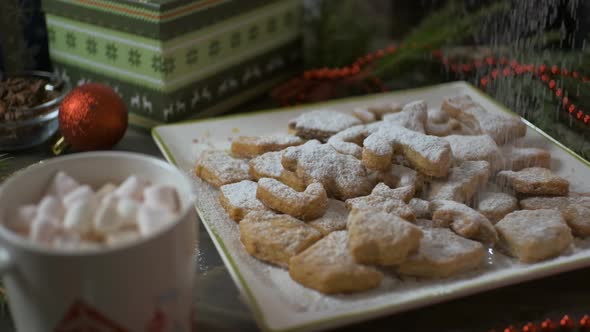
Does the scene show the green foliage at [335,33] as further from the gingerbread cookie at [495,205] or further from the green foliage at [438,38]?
the gingerbread cookie at [495,205]

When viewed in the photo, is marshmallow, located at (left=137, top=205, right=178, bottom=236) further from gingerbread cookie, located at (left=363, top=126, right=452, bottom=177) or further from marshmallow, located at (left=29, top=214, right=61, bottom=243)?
gingerbread cookie, located at (left=363, top=126, right=452, bottom=177)

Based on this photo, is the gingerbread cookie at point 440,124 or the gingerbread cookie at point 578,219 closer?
the gingerbread cookie at point 578,219

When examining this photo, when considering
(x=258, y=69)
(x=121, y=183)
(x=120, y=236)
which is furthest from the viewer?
(x=258, y=69)

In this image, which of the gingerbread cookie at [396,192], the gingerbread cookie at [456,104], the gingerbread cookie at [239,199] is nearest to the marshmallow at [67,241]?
the gingerbread cookie at [239,199]

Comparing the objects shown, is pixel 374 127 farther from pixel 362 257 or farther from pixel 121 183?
pixel 121 183

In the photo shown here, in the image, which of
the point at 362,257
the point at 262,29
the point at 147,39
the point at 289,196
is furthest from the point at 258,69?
the point at 362,257

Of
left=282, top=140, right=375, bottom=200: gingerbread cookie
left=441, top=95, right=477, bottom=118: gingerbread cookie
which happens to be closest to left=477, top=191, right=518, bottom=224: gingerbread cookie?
left=282, top=140, right=375, bottom=200: gingerbread cookie

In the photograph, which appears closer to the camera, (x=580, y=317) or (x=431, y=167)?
(x=580, y=317)
